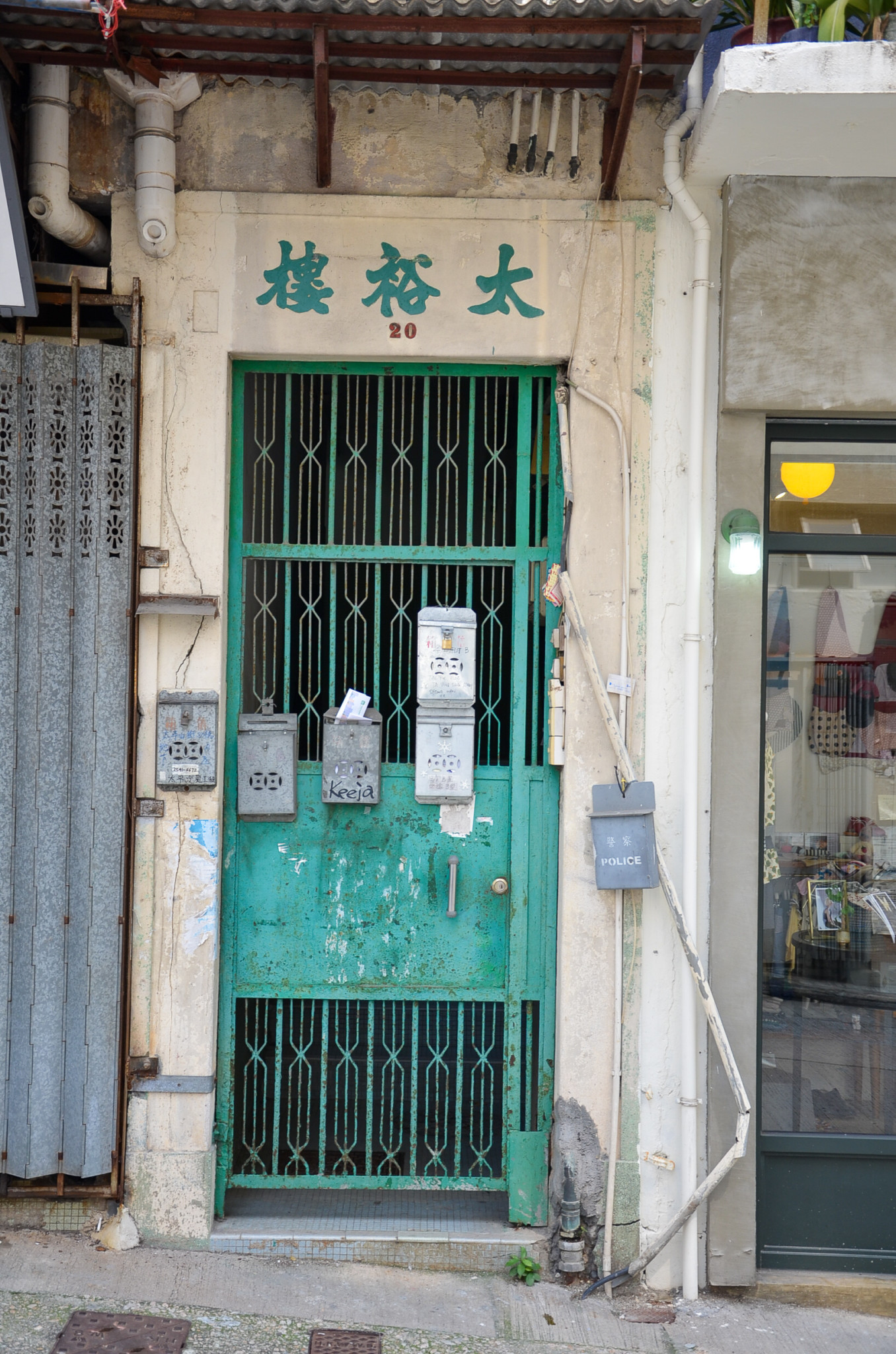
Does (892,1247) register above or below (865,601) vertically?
below

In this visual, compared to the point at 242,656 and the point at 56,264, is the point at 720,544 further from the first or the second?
the point at 56,264

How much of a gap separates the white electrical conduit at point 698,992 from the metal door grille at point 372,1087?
758 millimetres

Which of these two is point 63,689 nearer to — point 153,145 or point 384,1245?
point 153,145

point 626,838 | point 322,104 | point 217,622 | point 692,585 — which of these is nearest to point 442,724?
point 626,838

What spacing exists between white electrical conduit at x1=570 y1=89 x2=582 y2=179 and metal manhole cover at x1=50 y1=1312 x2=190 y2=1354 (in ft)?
15.6

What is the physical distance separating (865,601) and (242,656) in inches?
107

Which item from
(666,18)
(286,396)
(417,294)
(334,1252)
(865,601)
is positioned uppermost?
(666,18)

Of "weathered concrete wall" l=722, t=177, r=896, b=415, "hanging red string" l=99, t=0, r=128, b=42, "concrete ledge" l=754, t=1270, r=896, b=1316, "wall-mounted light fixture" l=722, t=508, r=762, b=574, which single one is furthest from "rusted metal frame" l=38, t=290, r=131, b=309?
"concrete ledge" l=754, t=1270, r=896, b=1316

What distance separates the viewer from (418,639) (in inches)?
176

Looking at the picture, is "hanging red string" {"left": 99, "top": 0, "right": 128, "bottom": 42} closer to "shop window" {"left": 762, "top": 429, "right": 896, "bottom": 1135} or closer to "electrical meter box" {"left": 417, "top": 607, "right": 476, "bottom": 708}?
"electrical meter box" {"left": 417, "top": 607, "right": 476, "bottom": 708}

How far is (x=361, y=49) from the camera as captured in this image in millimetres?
3943

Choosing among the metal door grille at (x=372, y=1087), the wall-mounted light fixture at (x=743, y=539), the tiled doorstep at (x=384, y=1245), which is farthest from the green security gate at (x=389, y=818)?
the wall-mounted light fixture at (x=743, y=539)

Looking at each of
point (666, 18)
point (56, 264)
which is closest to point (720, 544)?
point (666, 18)

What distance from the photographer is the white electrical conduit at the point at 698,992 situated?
4.04 metres
